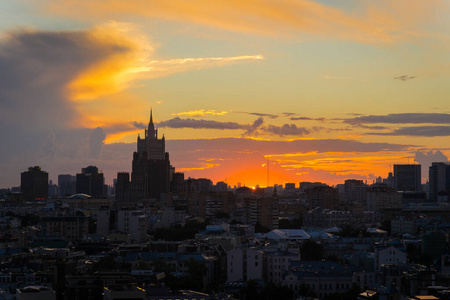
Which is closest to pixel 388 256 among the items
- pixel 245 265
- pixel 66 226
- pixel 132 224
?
pixel 245 265

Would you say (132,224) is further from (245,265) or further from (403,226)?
(245,265)

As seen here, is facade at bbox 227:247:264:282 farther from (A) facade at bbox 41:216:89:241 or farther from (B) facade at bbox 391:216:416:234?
(B) facade at bbox 391:216:416:234

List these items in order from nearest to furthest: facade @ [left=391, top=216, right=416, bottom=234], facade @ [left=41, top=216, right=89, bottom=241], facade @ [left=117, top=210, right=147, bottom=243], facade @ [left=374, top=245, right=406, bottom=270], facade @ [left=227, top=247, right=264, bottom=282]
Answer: facade @ [left=227, top=247, right=264, bottom=282] → facade @ [left=374, top=245, right=406, bottom=270] → facade @ [left=41, top=216, right=89, bottom=241] → facade @ [left=117, top=210, right=147, bottom=243] → facade @ [left=391, top=216, right=416, bottom=234]

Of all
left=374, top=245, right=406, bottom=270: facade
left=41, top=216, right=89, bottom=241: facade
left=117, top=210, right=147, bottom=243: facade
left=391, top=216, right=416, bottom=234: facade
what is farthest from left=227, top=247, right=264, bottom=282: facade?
left=391, top=216, right=416, bottom=234: facade

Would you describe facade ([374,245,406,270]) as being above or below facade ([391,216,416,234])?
below

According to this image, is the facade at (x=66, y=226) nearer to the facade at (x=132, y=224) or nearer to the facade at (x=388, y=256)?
the facade at (x=132, y=224)

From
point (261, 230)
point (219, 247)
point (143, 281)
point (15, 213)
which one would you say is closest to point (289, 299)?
point (143, 281)

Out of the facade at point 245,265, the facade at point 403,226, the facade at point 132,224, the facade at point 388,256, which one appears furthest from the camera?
the facade at point 403,226

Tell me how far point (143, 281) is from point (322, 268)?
17.6 metres

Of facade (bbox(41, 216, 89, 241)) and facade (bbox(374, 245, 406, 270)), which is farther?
facade (bbox(41, 216, 89, 241))

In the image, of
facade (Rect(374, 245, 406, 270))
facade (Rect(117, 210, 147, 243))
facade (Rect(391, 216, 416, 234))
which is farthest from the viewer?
facade (Rect(391, 216, 416, 234))

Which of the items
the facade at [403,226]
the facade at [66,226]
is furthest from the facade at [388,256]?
the facade at [403,226]

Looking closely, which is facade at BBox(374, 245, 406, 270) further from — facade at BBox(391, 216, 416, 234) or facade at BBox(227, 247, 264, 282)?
facade at BBox(391, 216, 416, 234)

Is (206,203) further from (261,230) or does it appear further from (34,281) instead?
(34,281)
